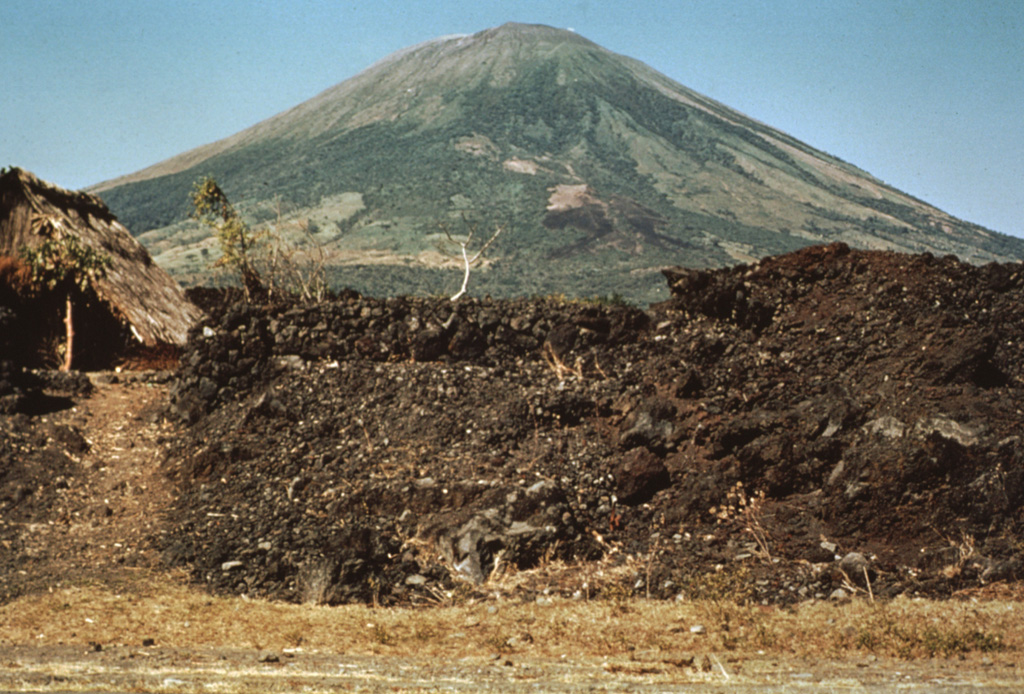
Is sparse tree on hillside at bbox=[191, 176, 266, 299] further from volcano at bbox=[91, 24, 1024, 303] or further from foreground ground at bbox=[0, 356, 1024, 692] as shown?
volcano at bbox=[91, 24, 1024, 303]

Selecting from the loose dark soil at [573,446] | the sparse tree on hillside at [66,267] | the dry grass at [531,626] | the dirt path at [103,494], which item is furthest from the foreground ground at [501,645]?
the sparse tree on hillside at [66,267]

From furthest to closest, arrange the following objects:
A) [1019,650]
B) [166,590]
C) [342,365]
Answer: [342,365]
[166,590]
[1019,650]

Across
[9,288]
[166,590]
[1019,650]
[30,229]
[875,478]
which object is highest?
[30,229]

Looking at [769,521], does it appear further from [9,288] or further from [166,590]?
[9,288]

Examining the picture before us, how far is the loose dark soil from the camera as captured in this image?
6652 millimetres

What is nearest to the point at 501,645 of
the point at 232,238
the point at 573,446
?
the point at 573,446

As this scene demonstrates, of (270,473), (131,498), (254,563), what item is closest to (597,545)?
(254,563)

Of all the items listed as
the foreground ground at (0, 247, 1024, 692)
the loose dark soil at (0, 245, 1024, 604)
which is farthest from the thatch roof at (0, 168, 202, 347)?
the loose dark soil at (0, 245, 1024, 604)

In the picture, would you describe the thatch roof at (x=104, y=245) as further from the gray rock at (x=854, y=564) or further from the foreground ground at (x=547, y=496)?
the gray rock at (x=854, y=564)

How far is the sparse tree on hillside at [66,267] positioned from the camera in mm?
12000

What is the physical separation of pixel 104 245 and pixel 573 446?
9067mm

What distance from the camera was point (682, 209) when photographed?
82.8 meters

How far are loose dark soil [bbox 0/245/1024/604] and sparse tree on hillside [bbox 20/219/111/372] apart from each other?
6.98ft

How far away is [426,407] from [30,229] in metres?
7.65
